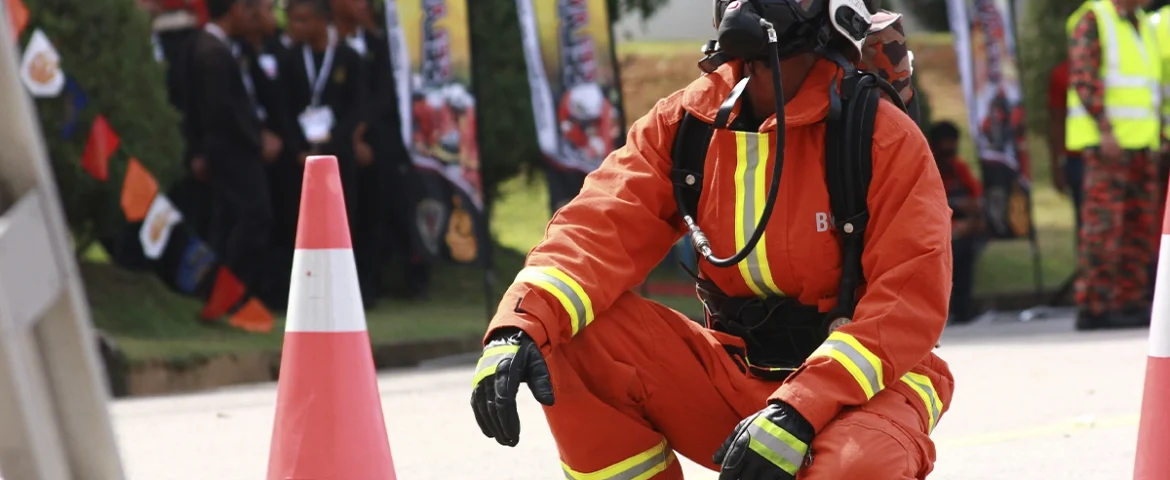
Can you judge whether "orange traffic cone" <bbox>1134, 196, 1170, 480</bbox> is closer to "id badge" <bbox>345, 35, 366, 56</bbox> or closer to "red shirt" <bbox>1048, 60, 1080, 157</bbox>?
"id badge" <bbox>345, 35, 366, 56</bbox>

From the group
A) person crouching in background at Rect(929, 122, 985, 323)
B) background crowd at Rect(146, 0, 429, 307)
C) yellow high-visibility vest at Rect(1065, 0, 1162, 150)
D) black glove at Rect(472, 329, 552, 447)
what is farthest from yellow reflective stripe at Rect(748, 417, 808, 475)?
person crouching in background at Rect(929, 122, 985, 323)

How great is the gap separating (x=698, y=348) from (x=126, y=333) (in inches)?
174

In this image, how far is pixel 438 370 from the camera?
8.21m

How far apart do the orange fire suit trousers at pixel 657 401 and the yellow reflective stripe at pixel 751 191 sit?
0.24 meters

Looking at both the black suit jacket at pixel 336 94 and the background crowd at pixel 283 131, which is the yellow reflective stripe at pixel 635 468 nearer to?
the background crowd at pixel 283 131

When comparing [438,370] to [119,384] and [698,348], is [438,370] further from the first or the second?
[698,348]

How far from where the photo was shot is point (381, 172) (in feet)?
27.5

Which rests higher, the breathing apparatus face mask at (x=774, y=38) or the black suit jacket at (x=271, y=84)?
the breathing apparatus face mask at (x=774, y=38)

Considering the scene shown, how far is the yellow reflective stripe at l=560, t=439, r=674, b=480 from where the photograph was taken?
3.49 metres

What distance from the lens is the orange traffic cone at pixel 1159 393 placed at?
393 centimetres

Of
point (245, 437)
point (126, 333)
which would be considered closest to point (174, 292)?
point (126, 333)

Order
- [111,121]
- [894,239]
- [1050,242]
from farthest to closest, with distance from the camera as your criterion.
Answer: [1050,242] < [111,121] < [894,239]

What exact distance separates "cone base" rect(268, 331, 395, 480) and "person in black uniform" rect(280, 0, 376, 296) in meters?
4.33

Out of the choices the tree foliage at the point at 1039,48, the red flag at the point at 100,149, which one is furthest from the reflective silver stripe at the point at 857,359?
the tree foliage at the point at 1039,48
